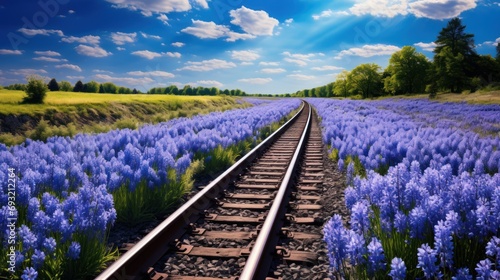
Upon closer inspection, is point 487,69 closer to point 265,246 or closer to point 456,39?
point 456,39

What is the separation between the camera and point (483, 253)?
283cm

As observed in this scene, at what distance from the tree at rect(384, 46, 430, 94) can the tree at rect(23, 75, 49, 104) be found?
79.6 meters

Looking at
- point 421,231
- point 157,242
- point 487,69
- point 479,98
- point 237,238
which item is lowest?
point 237,238

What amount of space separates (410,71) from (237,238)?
89.9m

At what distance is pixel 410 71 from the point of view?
83.6 meters

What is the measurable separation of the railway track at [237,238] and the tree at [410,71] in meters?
85.4

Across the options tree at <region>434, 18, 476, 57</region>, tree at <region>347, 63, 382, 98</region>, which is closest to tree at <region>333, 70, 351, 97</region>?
tree at <region>347, 63, 382, 98</region>

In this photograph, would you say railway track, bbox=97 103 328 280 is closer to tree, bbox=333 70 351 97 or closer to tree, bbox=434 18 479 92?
tree, bbox=434 18 479 92

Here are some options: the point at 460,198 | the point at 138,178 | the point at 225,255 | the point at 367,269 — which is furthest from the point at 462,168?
the point at 138,178

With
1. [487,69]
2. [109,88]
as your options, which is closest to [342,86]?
[487,69]

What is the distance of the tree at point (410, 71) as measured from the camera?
8344cm

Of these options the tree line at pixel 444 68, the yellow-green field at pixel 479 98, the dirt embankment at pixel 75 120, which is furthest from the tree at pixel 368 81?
the dirt embankment at pixel 75 120

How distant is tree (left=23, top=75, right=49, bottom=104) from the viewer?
19219 mm

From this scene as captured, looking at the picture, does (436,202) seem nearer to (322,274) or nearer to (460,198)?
(460,198)
